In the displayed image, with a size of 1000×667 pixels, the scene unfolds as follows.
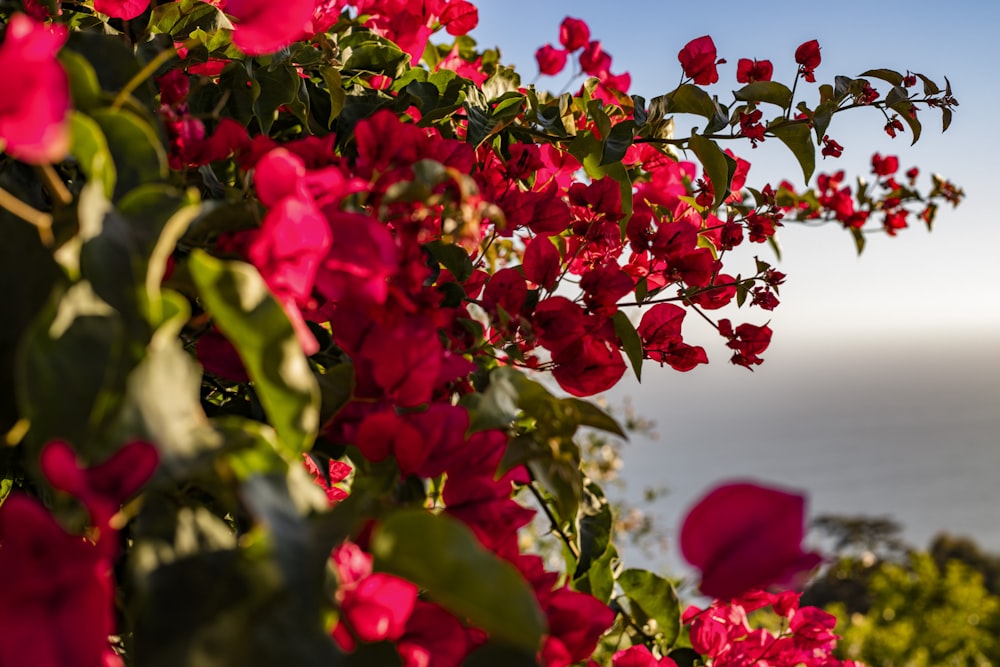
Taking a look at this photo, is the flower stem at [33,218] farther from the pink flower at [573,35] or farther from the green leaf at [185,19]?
the pink flower at [573,35]

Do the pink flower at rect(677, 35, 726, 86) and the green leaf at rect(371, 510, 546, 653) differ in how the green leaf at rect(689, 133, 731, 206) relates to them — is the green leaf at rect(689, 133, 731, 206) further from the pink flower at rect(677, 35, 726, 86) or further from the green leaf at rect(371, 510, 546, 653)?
the green leaf at rect(371, 510, 546, 653)

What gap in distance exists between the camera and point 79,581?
0.25m

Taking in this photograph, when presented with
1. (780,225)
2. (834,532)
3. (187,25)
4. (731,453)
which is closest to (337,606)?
(187,25)

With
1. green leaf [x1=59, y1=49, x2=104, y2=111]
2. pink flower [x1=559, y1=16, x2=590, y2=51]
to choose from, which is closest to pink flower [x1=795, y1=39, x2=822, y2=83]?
pink flower [x1=559, y1=16, x2=590, y2=51]

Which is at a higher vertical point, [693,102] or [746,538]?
[693,102]

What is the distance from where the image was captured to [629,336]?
562mm

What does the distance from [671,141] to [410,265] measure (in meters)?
0.34

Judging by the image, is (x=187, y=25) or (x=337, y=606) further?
(x=187, y=25)

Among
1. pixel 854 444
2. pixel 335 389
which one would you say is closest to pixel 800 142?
pixel 335 389

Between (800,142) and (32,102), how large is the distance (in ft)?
1.84

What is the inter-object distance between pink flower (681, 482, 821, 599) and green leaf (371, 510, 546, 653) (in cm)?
6

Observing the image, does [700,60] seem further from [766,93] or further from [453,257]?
[453,257]

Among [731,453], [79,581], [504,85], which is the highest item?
[504,85]

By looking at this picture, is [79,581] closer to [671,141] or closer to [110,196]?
[110,196]
